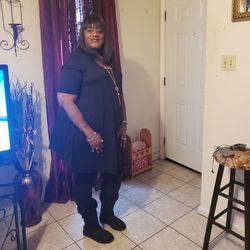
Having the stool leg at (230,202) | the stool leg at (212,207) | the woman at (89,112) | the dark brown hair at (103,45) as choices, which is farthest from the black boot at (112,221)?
the dark brown hair at (103,45)

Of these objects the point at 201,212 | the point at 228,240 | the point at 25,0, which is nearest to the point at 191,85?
the point at 201,212

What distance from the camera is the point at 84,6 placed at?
2.24 metres

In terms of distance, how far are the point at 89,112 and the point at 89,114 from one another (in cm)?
1

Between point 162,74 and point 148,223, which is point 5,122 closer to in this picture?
point 148,223

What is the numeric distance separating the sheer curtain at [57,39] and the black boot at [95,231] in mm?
573

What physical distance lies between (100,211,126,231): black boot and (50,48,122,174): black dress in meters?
0.46

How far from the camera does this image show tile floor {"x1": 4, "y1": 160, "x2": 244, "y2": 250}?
1.86 m

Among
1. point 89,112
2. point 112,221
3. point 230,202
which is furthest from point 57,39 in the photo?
point 230,202

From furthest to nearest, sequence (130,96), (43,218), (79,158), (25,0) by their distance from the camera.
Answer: (130,96)
(43,218)
(25,0)
(79,158)

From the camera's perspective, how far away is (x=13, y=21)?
202 centimetres

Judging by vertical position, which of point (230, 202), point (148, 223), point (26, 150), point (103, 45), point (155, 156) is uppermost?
point (103, 45)

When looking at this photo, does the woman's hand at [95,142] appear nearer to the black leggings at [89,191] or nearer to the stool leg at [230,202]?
the black leggings at [89,191]

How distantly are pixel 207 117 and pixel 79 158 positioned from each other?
0.93 m

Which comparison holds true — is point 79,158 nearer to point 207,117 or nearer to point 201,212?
point 207,117
